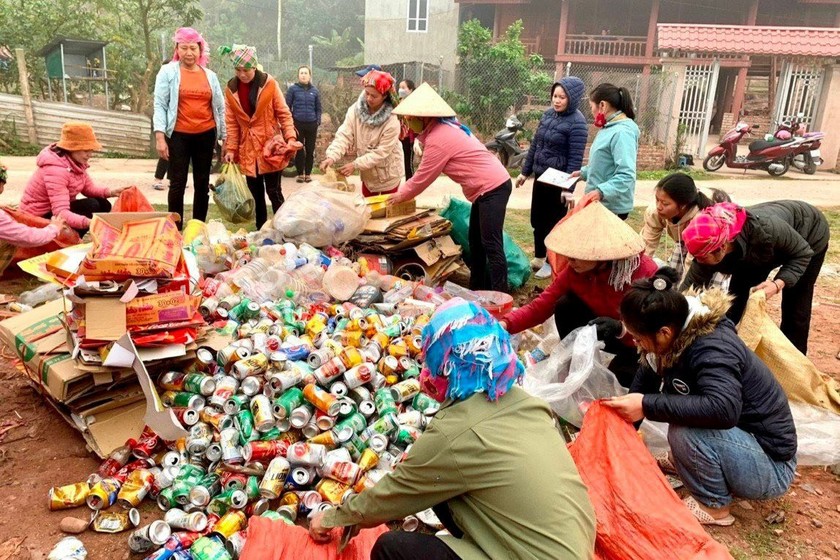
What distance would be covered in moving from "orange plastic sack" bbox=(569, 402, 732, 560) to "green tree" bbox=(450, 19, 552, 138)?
11.6m

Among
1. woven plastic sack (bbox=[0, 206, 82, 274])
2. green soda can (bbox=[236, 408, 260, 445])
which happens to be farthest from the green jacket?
woven plastic sack (bbox=[0, 206, 82, 274])

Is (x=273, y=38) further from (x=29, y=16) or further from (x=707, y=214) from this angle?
(x=707, y=214)

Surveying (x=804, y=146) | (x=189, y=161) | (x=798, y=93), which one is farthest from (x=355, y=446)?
(x=798, y=93)

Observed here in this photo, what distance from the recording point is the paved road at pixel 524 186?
853cm

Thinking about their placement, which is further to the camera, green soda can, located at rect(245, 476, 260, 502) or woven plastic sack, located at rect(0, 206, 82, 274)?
woven plastic sack, located at rect(0, 206, 82, 274)

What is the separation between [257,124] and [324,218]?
1.16 m

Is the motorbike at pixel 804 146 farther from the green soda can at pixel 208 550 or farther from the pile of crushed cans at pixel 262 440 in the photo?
the green soda can at pixel 208 550

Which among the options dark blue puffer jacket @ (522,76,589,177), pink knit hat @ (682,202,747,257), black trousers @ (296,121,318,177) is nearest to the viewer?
pink knit hat @ (682,202,747,257)

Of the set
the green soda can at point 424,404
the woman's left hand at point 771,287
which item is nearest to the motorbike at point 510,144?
the woman's left hand at point 771,287

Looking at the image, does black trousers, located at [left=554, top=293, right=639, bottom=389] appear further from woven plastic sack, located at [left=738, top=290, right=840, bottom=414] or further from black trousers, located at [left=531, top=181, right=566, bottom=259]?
black trousers, located at [left=531, top=181, right=566, bottom=259]

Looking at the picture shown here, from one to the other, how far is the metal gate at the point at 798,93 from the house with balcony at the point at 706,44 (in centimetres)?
2

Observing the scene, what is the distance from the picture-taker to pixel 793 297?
3758mm

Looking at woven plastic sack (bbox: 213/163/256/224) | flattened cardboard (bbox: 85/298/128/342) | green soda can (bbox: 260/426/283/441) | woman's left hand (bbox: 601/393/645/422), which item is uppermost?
woven plastic sack (bbox: 213/163/256/224)

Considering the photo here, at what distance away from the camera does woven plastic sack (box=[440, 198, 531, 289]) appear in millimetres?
5125
